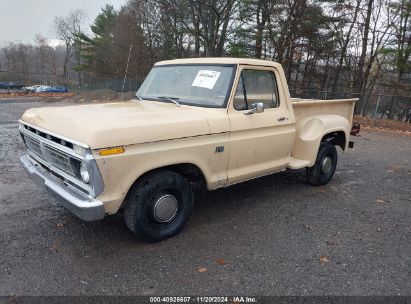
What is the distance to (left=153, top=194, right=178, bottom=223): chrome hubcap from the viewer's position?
142 inches

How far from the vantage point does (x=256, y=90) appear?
4.46 meters

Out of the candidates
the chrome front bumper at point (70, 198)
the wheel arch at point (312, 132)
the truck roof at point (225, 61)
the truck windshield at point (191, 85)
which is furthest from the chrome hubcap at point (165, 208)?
the wheel arch at point (312, 132)

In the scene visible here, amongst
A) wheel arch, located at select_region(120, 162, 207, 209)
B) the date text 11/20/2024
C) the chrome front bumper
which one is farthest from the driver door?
the chrome front bumper

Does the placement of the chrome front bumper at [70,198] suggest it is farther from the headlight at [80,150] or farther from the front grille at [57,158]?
the headlight at [80,150]

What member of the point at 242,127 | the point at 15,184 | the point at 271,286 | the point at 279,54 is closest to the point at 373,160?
the point at 242,127

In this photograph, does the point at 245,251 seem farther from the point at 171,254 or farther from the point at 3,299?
the point at 3,299

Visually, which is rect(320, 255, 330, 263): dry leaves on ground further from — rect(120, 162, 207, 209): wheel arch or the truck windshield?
the truck windshield

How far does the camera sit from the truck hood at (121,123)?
3.02 meters

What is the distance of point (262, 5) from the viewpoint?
64.2 feet

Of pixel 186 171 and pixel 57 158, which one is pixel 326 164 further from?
pixel 57 158

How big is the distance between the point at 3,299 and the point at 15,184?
3.05 metres

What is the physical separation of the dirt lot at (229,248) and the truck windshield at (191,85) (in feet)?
5.08

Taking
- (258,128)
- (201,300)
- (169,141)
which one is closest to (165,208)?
(169,141)

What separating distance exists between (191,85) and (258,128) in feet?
3.38
